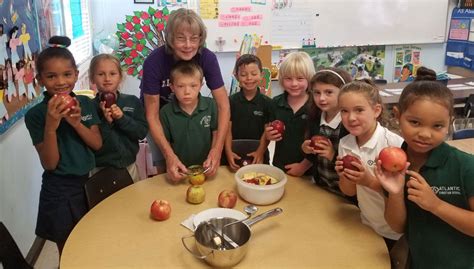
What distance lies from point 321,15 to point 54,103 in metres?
3.91

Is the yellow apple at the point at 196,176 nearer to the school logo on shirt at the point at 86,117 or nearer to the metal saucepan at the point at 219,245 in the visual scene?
the metal saucepan at the point at 219,245

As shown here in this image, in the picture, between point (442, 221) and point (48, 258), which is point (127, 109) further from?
point (442, 221)

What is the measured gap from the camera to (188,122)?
7.00ft

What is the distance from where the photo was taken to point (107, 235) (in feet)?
4.71

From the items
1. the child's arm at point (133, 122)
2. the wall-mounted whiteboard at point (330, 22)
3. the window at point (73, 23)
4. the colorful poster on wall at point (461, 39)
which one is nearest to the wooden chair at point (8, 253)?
the child's arm at point (133, 122)

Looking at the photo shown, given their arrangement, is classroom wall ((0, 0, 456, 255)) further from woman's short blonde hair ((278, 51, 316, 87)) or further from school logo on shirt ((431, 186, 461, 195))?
school logo on shirt ((431, 186, 461, 195))

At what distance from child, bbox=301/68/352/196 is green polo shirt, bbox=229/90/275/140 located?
1.87 ft

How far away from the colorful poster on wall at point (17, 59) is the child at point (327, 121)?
167 centimetres

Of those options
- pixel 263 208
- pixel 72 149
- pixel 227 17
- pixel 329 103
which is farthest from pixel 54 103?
pixel 227 17

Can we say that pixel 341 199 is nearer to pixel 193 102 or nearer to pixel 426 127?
pixel 426 127

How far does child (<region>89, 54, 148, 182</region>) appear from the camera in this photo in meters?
2.06

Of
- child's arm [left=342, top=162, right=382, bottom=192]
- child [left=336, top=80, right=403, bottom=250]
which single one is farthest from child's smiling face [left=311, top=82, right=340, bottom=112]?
child's arm [left=342, top=162, right=382, bottom=192]

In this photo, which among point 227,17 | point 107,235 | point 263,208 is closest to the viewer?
point 107,235

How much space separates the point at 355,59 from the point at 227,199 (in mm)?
4043
